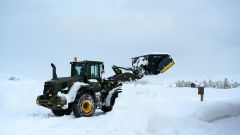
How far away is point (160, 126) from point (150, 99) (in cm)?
253

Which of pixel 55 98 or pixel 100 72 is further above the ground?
pixel 100 72

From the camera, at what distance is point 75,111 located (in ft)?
43.2

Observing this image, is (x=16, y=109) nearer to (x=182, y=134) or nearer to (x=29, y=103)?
(x=29, y=103)

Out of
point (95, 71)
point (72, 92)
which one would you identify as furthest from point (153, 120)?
point (95, 71)

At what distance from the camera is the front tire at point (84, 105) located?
13195 millimetres

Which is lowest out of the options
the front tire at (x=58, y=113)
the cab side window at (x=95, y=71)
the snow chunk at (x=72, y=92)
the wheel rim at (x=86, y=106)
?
the front tire at (x=58, y=113)

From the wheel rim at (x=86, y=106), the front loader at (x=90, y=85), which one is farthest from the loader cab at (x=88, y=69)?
the wheel rim at (x=86, y=106)

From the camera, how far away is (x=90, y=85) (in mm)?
14445

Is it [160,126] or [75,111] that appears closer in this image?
[160,126]

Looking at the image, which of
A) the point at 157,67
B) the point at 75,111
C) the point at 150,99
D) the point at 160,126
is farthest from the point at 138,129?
the point at 157,67

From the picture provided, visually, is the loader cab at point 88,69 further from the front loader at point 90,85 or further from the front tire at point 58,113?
the front tire at point 58,113

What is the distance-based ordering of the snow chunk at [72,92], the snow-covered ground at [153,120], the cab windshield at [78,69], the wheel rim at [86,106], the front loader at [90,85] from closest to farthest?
the snow-covered ground at [153,120] < the snow chunk at [72,92] < the front loader at [90,85] < the wheel rim at [86,106] < the cab windshield at [78,69]

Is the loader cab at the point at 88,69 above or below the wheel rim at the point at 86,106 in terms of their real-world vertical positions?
above

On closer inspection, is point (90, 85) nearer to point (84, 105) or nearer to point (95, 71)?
point (95, 71)
